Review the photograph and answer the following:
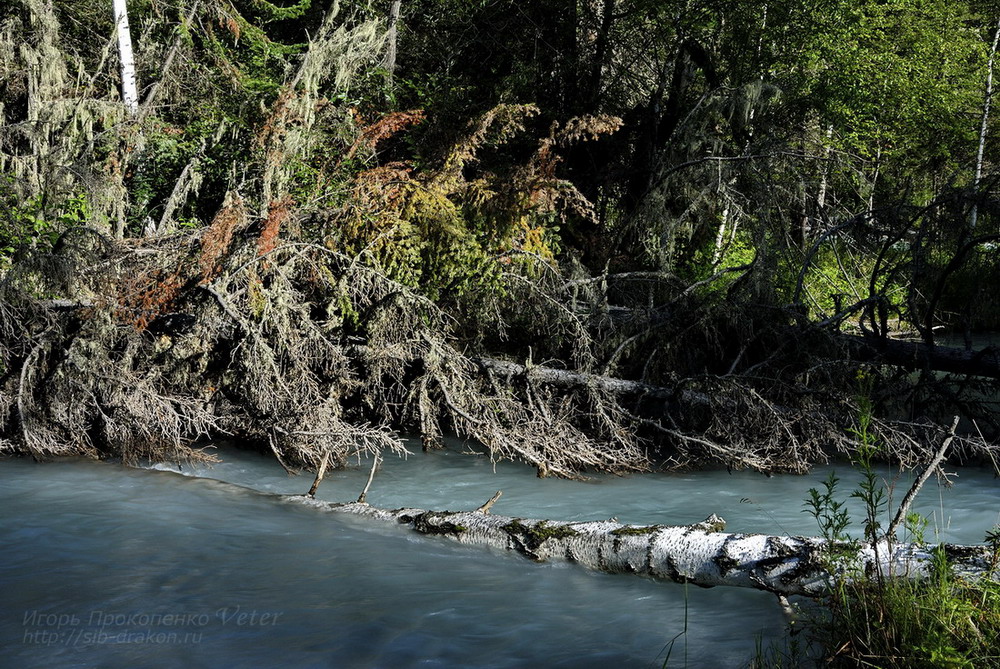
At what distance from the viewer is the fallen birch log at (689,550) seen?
4355 millimetres

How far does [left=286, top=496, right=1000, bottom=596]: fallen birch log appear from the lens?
4.36m

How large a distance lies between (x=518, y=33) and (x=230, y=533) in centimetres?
1188

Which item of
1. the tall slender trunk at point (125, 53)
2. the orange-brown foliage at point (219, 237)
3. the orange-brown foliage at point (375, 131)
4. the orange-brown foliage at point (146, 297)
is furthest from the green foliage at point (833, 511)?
the tall slender trunk at point (125, 53)

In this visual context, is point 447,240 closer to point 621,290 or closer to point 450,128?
point 621,290

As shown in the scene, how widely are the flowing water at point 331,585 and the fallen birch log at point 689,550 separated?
4.6 inches

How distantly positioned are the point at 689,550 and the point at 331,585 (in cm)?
219

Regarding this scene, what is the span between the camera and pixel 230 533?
664cm

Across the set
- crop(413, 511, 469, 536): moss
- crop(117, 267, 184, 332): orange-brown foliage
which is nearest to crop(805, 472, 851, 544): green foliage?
crop(413, 511, 469, 536): moss

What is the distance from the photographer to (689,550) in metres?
5.19

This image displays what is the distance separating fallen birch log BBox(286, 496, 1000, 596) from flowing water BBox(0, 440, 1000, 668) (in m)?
0.12

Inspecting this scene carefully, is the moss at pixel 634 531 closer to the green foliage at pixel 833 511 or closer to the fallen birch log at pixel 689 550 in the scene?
the fallen birch log at pixel 689 550

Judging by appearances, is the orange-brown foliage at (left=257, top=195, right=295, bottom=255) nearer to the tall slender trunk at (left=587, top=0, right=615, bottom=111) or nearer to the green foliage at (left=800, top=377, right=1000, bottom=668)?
the green foliage at (left=800, top=377, right=1000, bottom=668)

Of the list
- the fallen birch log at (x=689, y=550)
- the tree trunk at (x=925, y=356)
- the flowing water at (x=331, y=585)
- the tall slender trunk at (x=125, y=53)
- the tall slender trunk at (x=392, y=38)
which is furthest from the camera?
the tall slender trunk at (x=392, y=38)

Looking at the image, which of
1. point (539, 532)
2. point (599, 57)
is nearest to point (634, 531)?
point (539, 532)
